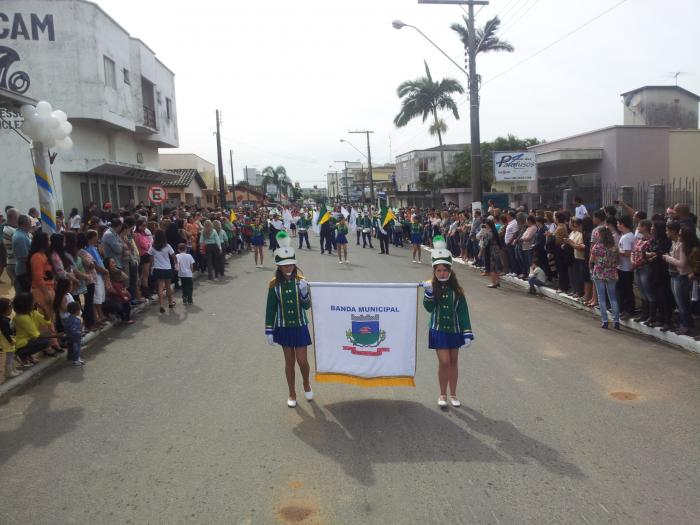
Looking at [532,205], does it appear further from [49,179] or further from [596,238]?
[49,179]

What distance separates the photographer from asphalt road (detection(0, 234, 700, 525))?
4.29m

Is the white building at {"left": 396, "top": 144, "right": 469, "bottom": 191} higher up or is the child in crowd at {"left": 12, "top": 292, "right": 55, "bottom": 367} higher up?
the white building at {"left": 396, "top": 144, "right": 469, "bottom": 191}

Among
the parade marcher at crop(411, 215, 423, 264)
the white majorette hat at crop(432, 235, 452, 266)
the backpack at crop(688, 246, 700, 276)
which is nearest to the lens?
the white majorette hat at crop(432, 235, 452, 266)

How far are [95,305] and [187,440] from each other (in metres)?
5.92

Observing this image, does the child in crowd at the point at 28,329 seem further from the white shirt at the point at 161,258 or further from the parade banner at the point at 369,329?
the white shirt at the point at 161,258

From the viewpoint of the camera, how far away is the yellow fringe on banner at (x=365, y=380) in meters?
6.44

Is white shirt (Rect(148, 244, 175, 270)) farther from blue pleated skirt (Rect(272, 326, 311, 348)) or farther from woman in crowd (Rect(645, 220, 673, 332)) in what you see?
woman in crowd (Rect(645, 220, 673, 332))

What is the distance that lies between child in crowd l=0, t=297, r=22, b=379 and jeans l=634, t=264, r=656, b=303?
899 cm

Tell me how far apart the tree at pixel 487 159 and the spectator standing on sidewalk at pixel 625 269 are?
39178 millimetres

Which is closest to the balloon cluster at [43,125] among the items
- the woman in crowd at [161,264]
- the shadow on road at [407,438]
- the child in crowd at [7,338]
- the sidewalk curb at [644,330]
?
the woman in crowd at [161,264]

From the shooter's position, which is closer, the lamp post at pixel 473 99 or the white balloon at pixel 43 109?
the white balloon at pixel 43 109

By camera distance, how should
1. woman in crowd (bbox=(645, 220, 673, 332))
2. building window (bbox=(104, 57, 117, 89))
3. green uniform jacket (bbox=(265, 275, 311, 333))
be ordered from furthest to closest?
building window (bbox=(104, 57, 117, 89))
woman in crowd (bbox=(645, 220, 673, 332))
green uniform jacket (bbox=(265, 275, 311, 333))

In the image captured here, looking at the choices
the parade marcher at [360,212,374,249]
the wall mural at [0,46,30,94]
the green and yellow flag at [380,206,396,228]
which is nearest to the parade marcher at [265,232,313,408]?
the wall mural at [0,46,30,94]

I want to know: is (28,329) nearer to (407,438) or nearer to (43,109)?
(407,438)
